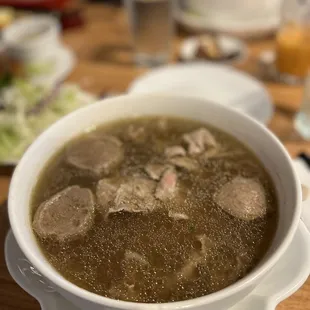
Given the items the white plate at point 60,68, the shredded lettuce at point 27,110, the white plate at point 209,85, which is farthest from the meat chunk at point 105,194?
the white plate at point 60,68

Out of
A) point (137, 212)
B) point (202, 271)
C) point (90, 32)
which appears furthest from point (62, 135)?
point (90, 32)

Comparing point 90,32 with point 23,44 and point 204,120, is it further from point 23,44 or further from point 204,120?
point 204,120

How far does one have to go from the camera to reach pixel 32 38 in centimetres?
238

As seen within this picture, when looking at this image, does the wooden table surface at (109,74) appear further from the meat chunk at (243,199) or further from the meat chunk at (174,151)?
the meat chunk at (174,151)

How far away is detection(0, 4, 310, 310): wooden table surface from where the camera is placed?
112cm

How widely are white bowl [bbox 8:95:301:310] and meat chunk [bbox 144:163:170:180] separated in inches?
9.4

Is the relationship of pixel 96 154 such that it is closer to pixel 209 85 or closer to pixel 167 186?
pixel 167 186

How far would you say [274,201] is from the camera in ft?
3.68

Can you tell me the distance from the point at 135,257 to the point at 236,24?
196 cm

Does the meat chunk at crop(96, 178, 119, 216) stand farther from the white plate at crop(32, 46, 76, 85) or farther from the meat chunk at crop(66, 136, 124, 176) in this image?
the white plate at crop(32, 46, 76, 85)

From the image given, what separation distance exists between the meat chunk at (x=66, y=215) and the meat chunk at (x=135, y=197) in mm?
76

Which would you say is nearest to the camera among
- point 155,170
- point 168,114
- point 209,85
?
point 155,170

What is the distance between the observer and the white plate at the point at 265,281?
93cm

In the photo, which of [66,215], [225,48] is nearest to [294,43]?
[225,48]
